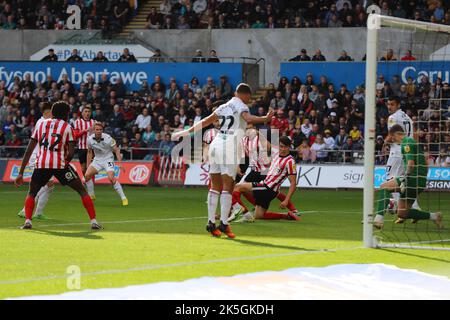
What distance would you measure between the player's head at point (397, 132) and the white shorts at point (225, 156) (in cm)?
330

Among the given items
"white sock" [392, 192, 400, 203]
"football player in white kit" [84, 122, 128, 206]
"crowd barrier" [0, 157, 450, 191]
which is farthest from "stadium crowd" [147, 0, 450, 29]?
"white sock" [392, 192, 400, 203]

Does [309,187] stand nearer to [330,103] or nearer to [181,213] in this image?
[330,103]

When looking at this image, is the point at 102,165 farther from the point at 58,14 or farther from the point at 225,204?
the point at 58,14

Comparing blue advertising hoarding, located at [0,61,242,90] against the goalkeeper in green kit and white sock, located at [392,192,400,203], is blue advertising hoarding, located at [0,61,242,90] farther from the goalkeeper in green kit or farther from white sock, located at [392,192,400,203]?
the goalkeeper in green kit

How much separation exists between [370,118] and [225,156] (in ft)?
8.73

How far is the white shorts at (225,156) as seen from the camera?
15375mm

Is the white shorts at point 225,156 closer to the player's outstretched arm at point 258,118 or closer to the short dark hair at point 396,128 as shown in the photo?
the player's outstretched arm at point 258,118

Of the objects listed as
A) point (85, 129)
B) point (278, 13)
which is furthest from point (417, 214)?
point (278, 13)

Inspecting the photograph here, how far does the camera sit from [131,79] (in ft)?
127

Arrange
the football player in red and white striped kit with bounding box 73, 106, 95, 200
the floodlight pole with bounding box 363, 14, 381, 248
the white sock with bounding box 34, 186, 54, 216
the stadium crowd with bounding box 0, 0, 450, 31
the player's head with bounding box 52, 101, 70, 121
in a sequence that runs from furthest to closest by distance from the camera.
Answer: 1. the stadium crowd with bounding box 0, 0, 450, 31
2. the football player in red and white striped kit with bounding box 73, 106, 95, 200
3. the white sock with bounding box 34, 186, 54, 216
4. the player's head with bounding box 52, 101, 70, 121
5. the floodlight pole with bounding box 363, 14, 381, 248

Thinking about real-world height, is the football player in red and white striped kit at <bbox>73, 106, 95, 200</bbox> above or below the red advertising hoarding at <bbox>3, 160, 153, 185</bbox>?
above

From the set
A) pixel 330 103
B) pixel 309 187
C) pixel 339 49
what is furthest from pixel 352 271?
pixel 339 49

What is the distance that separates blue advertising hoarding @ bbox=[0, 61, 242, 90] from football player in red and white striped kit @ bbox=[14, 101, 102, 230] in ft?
67.8

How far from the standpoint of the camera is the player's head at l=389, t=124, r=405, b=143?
17.4 m
